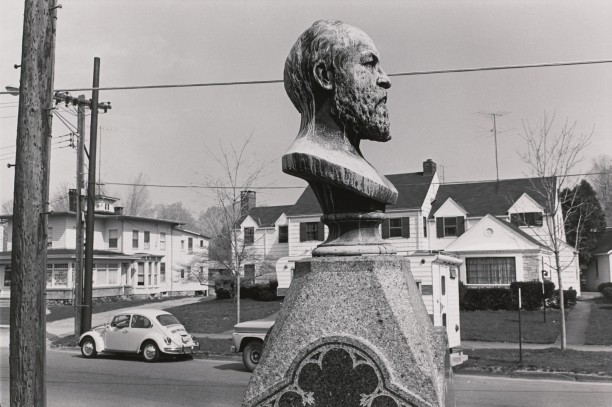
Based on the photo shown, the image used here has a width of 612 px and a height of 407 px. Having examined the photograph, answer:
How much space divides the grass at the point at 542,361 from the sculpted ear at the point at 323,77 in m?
9.66

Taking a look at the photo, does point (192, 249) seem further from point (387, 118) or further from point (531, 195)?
point (387, 118)

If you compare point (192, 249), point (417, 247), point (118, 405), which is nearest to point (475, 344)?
point (118, 405)

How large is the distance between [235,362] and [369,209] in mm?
11087

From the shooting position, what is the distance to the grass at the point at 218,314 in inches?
810

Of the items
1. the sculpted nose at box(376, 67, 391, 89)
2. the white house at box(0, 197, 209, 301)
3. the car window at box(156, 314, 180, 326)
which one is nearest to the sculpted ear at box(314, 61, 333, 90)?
the sculpted nose at box(376, 67, 391, 89)

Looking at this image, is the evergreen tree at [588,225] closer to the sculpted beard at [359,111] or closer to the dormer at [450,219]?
the dormer at [450,219]

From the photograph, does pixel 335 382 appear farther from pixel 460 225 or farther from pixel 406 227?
pixel 460 225

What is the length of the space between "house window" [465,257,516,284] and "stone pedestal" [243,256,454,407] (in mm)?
24549

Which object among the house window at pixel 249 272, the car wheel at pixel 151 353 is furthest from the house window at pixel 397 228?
the car wheel at pixel 151 353

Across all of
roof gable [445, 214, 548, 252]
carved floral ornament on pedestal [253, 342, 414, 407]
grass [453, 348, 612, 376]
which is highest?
roof gable [445, 214, 548, 252]

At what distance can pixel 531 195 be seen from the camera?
1163 inches

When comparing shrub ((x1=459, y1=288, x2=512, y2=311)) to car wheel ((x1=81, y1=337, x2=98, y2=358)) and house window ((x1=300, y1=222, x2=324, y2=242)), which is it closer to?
house window ((x1=300, y1=222, x2=324, y2=242))

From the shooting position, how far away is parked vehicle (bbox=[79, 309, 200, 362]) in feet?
47.0

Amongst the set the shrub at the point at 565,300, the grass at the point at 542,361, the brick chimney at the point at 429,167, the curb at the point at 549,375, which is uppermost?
the brick chimney at the point at 429,167
